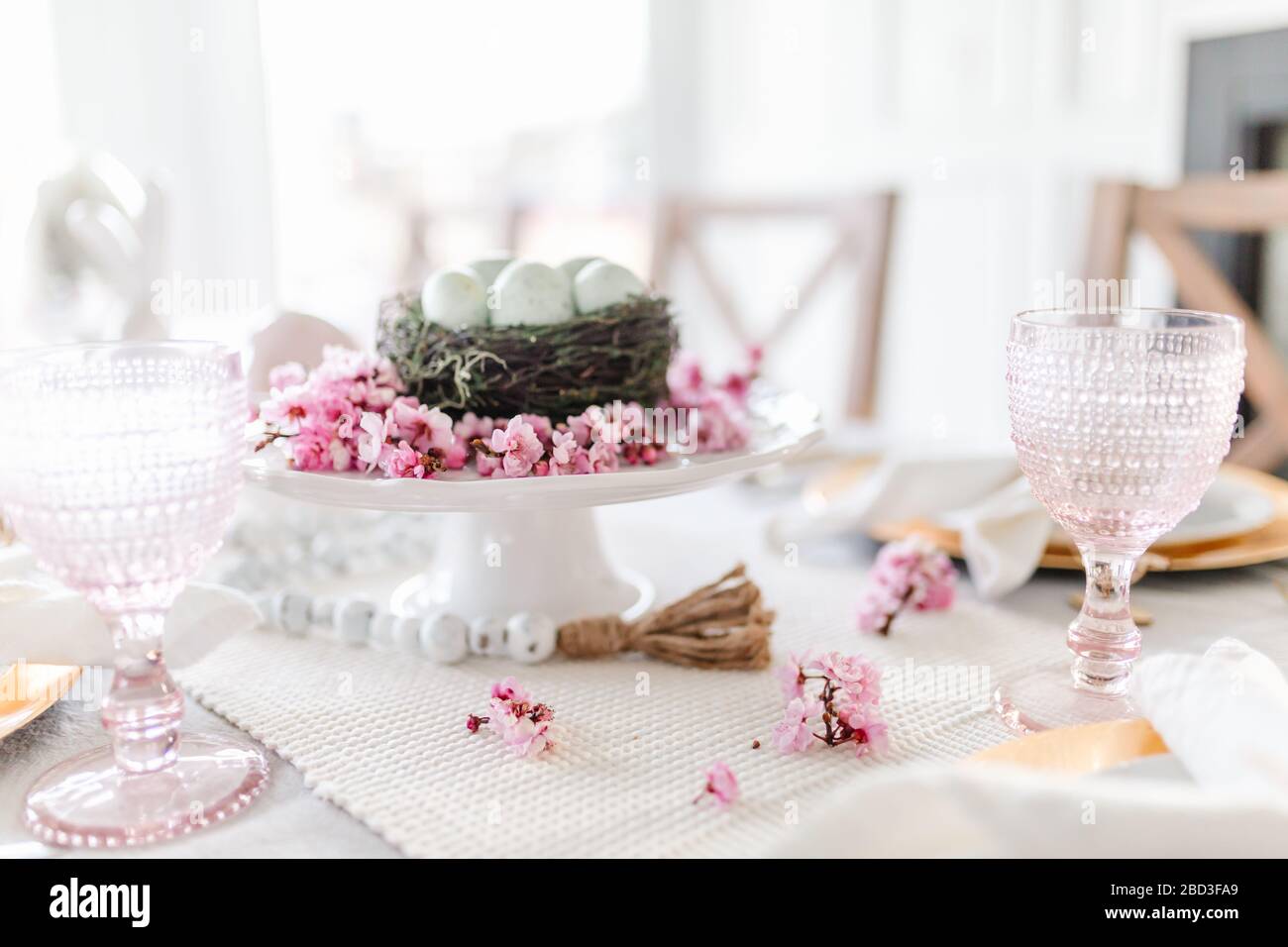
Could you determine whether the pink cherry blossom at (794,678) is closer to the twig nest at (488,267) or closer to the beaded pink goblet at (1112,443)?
the beaded pink goblet at (1112,443)

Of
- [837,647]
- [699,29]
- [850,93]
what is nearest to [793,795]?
[837,647]

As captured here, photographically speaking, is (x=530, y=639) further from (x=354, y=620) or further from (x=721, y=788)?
(x=721, y=788)

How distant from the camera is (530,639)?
881 millimetres

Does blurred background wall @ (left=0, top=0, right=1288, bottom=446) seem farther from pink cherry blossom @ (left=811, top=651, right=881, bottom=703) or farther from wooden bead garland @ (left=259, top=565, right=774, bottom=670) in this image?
pink cherry blossom @ (left=811, top=651, right=881, bottom=703)

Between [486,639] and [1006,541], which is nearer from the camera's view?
[486,639]

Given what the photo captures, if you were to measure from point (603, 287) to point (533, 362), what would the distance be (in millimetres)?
104

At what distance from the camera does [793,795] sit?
659mm

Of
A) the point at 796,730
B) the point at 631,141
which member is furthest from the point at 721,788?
the point at 631,141

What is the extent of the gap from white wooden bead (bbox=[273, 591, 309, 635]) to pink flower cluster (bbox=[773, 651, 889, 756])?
1.39ft

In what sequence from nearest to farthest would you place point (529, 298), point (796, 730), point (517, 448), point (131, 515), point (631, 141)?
point (131, 515), point (796, 730), point (517, 448), point (529, 298), point (631, 141)

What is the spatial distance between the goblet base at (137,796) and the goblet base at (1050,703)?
18.7 inches

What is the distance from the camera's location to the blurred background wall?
2.21m

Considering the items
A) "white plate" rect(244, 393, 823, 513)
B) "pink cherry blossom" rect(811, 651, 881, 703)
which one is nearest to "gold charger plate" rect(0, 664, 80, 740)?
"white plate" rect(244, 393, 823, 513)

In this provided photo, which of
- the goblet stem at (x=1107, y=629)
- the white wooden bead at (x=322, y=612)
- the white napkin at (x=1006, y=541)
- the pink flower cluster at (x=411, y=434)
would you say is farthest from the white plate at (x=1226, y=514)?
the white wooden bead at (x=322, y=612)
